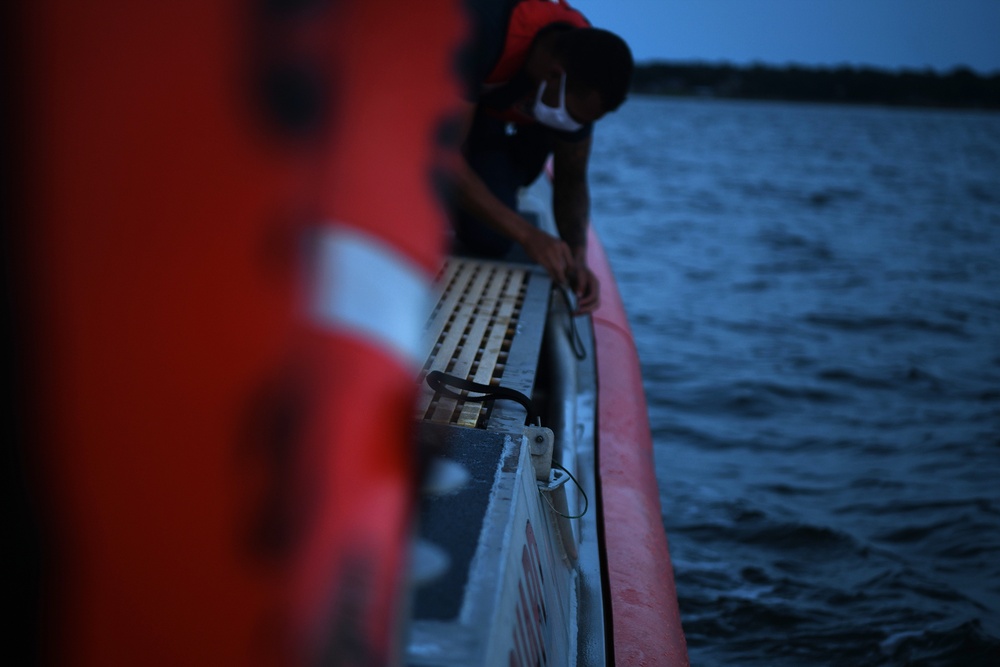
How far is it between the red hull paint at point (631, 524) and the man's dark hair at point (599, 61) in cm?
77

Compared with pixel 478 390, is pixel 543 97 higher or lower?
higher

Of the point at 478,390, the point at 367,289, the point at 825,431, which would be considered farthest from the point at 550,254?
the point at 825,431

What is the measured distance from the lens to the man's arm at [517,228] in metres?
2.59

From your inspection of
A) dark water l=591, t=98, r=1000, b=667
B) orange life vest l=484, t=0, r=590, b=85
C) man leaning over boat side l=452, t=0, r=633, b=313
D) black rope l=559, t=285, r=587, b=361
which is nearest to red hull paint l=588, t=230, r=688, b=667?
black rope l=559, t=285, r=587, b=361

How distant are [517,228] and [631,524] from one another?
110 cm

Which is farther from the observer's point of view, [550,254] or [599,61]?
[550,254]

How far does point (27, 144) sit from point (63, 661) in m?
0.33

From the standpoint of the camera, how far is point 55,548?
1.93 feet

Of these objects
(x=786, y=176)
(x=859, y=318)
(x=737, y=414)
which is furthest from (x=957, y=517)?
(x=786, y=176)

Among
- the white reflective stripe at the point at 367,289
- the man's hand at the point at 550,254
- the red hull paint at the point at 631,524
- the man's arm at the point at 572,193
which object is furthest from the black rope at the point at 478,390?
the man's arm at the point at 572,193

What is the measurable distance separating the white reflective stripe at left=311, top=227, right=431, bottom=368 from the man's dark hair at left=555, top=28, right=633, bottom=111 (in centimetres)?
195

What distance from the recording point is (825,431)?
4.19 meters

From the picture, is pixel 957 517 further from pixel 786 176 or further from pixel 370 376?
pixel 786 176

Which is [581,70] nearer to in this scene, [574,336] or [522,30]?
[522,30]
